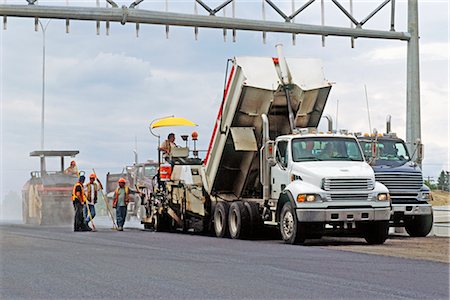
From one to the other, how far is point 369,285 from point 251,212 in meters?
9.51

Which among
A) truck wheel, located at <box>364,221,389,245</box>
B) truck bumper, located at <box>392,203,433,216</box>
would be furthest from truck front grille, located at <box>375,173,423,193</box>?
truck wheel, located at <box>364,221,389,245</box>

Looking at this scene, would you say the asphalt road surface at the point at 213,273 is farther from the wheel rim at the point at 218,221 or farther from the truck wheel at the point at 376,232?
the wheel rim at the point at 218,221

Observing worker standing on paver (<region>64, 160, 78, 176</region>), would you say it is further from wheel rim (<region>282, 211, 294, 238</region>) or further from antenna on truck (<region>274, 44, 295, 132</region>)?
wheel rim (<region>282, 211, 294, 238</region>)

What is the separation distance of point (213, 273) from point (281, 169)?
7561 mm

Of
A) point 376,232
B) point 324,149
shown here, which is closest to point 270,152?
point 324,149

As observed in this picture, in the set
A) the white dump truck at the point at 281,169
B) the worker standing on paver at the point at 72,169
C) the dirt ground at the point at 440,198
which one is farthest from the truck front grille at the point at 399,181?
the dirt ground at the point at 440,198

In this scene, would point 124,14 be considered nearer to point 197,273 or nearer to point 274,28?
point 274,28

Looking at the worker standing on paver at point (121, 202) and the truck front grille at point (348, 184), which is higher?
the truck front grille at point (348, 184)

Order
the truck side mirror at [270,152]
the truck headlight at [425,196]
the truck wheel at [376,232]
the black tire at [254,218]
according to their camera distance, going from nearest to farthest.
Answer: the truck wheel at [376,232]
the truck side mirror at [270,152]
the black tire at [254,218]
the truck headlight at [425,196]

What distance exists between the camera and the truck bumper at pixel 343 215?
17.4m

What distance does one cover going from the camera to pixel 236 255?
14.8 meters

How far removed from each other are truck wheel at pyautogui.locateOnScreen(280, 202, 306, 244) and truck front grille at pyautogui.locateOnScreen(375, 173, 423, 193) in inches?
161

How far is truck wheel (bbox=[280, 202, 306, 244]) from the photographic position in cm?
1758

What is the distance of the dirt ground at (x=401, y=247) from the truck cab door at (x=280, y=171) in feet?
4.52
